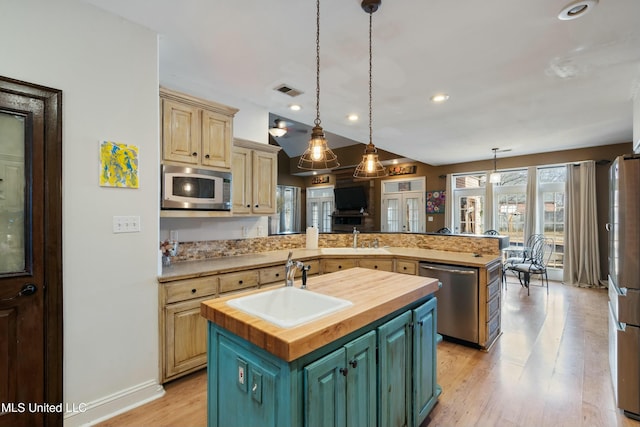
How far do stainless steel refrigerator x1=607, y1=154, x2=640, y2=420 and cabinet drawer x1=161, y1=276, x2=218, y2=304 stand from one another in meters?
2.96

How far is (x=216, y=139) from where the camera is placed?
9.08 feet

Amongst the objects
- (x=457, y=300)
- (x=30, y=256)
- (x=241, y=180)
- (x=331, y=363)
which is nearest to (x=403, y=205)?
(x=457, y=300)

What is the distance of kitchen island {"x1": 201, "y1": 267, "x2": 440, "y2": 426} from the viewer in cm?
113

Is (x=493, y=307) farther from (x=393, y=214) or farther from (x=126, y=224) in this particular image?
(x=393, y=214)

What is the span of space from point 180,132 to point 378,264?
2.47 m

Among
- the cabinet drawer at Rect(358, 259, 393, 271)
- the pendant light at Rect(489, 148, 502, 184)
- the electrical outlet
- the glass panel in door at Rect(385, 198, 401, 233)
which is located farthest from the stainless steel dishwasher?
the glass panel in door at Rect(385, 198, 401, 233)

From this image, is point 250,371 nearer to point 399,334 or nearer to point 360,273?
point 399,334

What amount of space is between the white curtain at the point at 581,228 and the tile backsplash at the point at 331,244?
3.64 m

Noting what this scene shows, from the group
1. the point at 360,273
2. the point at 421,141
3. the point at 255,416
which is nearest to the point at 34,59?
the point at 255,416

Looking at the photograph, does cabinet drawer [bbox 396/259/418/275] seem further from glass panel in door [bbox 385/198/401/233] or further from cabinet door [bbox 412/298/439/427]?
glass panel in door [bbox 385/198/401/233]

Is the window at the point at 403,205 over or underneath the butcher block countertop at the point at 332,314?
over

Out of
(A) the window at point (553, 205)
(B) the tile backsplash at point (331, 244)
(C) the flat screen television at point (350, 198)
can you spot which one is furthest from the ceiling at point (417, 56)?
(C) the flat screen television at point (350, 198)

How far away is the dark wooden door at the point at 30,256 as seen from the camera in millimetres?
1639

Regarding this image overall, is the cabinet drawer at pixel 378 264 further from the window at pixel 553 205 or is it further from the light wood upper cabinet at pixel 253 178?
the window at pixel 553 205
